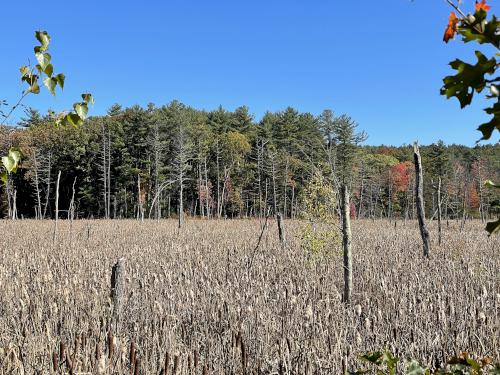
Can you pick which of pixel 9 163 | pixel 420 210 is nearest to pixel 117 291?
pixel 9 163

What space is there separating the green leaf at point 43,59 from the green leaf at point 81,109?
0.20 meters

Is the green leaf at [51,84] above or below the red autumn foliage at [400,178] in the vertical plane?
below

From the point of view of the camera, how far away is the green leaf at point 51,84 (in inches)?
58.0

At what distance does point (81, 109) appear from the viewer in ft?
5.26

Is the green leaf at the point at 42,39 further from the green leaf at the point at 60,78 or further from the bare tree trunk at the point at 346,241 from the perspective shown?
the bare tree trunk at the point at 346,241

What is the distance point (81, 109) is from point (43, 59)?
9.2 inches

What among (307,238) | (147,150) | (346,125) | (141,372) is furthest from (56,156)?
(141,372)

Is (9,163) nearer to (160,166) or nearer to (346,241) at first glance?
(346,241)

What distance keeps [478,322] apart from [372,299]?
48.9 inches

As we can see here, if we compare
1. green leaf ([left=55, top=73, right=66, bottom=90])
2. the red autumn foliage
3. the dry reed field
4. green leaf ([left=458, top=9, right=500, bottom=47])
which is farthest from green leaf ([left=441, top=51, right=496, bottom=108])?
the red autumn foliage

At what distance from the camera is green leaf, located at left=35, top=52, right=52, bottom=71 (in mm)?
1416

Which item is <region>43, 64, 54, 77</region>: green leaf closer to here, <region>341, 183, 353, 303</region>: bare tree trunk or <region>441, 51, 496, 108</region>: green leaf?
<region>441, 51, 496, 108</region>: green leaf

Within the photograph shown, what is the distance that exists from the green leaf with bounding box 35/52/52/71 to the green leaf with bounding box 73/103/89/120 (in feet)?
0.65

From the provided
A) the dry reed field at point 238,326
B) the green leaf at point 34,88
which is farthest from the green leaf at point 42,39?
the dry reed field at point 238,326
